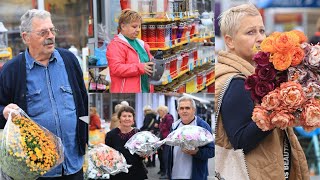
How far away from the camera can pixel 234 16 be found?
260 cm

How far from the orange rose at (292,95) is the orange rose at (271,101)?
0.02 metres

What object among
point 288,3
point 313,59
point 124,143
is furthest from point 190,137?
point 288,3

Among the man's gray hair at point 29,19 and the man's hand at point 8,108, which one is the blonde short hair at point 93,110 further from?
the man's gray hair at point 29,19

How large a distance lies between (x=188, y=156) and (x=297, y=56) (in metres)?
0.75

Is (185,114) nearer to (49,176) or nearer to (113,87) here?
(113,87)

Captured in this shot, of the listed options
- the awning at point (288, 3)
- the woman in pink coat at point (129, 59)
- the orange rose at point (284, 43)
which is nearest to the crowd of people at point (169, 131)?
the woman in pink coat at point (129, 59)

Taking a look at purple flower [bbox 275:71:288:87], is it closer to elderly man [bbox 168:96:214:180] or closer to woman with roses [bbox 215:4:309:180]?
woman with roses [bbox 215:4:309:180]

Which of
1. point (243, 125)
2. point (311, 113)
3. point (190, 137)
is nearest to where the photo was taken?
point (311, 113)

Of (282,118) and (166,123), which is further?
(166,123)

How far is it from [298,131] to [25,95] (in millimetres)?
2694

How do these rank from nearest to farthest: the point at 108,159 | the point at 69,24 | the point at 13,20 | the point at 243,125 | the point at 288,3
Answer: the point at 243,125 → the point at 108,159 → the point at 288,3 → the point at 13,20 → the point at 69,24

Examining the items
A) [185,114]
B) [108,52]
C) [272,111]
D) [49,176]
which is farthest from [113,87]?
[272,111]

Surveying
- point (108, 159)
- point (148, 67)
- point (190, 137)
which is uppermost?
point (148, 67)

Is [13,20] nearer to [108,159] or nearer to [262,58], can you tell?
[108,159]
